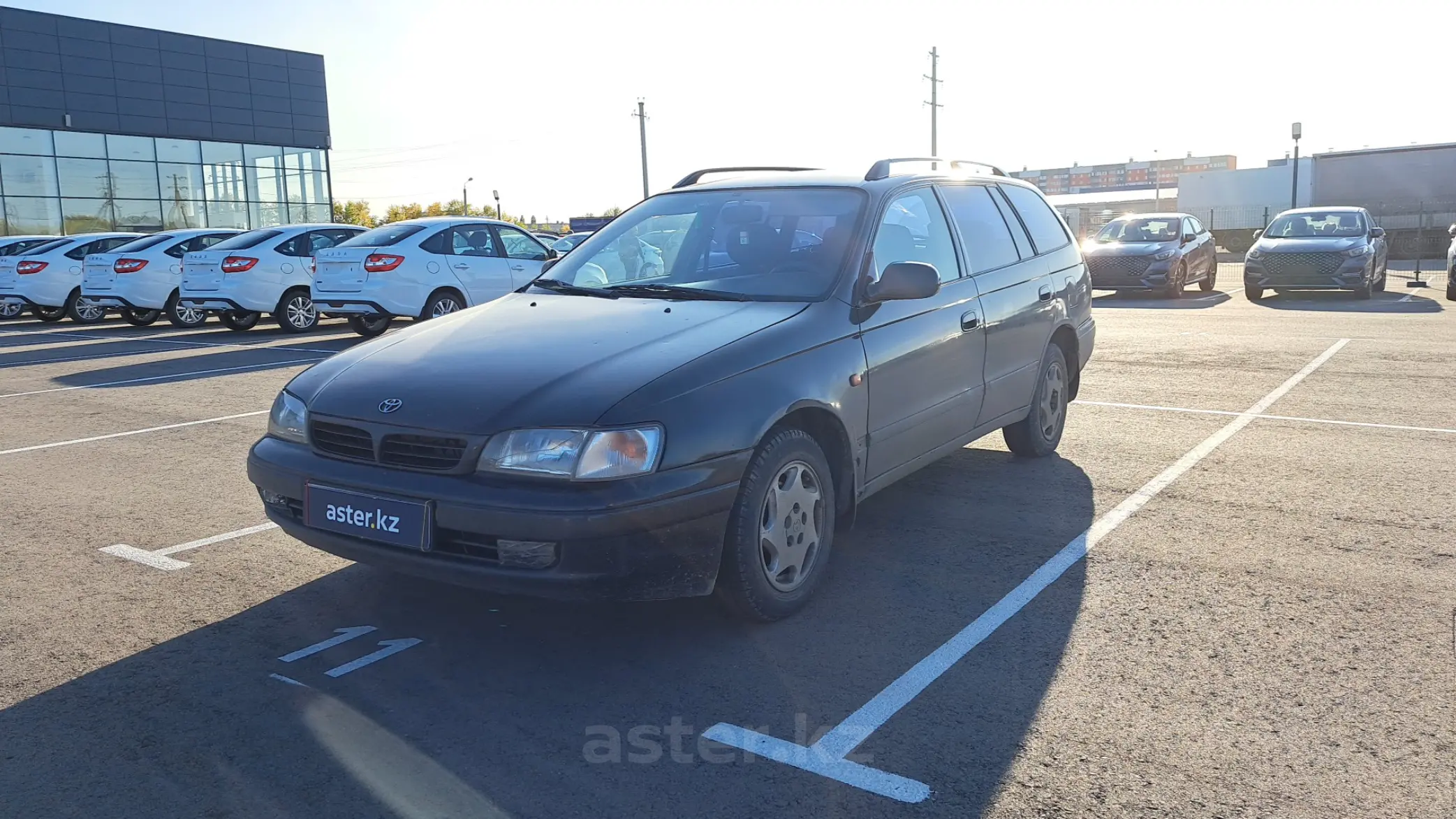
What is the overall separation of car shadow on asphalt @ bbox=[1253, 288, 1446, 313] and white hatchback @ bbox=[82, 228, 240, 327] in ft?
55.6

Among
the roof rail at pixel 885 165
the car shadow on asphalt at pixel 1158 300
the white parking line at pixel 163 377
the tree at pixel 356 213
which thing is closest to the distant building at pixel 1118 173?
the tree at pixel 356 213

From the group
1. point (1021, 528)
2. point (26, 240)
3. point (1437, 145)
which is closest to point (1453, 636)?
point (1021, 528)

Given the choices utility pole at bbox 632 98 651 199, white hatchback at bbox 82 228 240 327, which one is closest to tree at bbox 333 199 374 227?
utility pole at bbox 632 98 651 199

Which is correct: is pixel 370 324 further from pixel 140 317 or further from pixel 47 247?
pixel 47 247

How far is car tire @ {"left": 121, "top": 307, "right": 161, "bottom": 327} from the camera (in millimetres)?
18594

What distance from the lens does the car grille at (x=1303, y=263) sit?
1744 cm

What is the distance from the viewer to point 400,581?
175 inches

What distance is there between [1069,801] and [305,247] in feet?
51.7

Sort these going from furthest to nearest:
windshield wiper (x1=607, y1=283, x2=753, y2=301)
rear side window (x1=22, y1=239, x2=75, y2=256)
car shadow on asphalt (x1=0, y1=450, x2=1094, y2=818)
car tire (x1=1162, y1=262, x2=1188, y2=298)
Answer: rear side window (x1=22, y1=239, x2=75, y2=256) → car tire (x1=1162, y1=262, x2=1188, y2=298) → windshield wiper (x1=607, y1=283, x2=753, y2=301) → car shadow on asphalt (x1=0, y1=450, x2=1094, y2=818)

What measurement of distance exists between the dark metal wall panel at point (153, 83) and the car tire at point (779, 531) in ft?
134

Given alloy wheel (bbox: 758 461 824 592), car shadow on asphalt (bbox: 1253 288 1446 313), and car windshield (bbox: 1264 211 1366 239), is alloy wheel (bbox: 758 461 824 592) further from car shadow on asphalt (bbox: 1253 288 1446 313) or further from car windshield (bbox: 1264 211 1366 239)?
car windshield (bbox: 1264 211 1366 239)

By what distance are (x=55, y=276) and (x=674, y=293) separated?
19.8m

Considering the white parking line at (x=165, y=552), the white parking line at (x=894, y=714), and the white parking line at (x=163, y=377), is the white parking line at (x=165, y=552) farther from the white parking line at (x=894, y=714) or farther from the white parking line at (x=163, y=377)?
the white parking line at (x=163, y=377)

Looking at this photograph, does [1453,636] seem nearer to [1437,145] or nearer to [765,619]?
[765,619]
